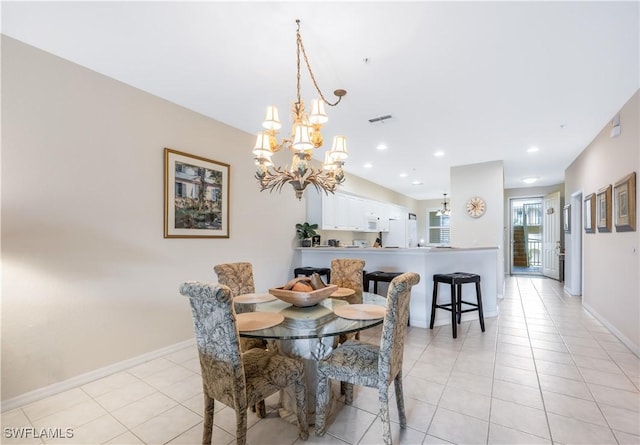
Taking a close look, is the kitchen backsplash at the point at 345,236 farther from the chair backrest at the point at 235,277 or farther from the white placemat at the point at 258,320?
the white placemat at the point at 258,320

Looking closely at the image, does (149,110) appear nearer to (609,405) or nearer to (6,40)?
(6,40)

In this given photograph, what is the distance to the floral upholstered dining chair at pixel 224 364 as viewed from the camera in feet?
4.98

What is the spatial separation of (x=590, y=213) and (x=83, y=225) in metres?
6.44

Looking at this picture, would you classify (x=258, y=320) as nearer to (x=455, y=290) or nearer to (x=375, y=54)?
(x=375, y=54)

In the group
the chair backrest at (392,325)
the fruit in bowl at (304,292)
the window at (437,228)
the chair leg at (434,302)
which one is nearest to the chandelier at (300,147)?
the fruit in bowl at (304,292)

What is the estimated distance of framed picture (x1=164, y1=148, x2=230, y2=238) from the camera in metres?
3.22

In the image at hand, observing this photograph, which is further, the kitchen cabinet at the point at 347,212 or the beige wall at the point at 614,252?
the kitchen cabinet at the point at 347,212

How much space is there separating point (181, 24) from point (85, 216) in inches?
69.4

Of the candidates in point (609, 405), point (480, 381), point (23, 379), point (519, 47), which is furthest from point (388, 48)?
point (23, 379)

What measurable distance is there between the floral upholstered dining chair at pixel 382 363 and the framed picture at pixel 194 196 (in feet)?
7.36

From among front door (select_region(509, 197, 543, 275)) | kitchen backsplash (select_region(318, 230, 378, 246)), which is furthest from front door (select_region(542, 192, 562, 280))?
kitchen backsplash (select_region(318, 230, 378, 246))

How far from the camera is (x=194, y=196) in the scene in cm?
346

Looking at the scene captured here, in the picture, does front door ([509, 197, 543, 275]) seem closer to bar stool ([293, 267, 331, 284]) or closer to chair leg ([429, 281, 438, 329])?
chair leg ([429, 281, 438, 329])

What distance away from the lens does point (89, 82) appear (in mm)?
2654
